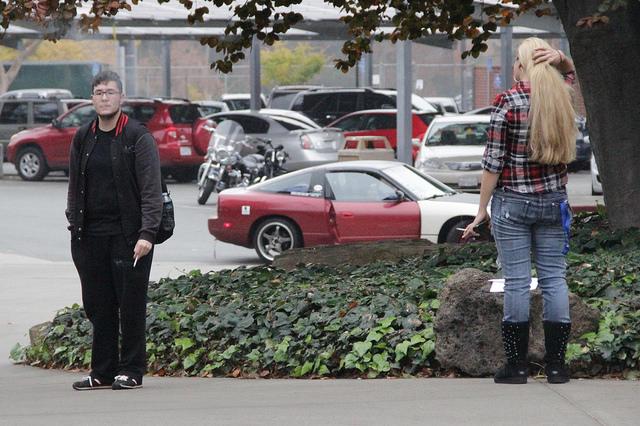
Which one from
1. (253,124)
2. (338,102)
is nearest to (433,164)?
(253,124)

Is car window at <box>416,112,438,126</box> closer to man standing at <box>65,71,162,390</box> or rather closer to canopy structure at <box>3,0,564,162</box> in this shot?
canopy structure at <box>3,0,564,162</box>

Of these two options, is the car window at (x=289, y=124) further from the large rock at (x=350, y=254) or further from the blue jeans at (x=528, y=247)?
the blue jeans at (x=528, y=247)

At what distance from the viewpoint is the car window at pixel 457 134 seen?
84.1ft

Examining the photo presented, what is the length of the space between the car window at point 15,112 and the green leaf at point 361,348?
31.8m

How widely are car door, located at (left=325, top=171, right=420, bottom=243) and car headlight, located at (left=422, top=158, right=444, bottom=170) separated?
7.79 m

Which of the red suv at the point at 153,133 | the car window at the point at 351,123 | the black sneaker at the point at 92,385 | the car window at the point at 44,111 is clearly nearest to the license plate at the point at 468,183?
the red suv at the point at 153,133

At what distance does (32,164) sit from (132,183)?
2464cm

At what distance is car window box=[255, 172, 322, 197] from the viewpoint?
16922 millimetres

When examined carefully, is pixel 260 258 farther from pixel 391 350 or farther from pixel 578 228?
pixel 391 350

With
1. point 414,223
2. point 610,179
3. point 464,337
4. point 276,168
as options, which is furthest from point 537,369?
point 276,168

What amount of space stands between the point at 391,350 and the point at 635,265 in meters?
1.85

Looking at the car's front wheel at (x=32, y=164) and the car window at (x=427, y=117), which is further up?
the car window at (x=427, y=117)

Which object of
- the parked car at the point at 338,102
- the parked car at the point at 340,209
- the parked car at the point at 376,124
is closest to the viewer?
the parked car at the point at 340,209

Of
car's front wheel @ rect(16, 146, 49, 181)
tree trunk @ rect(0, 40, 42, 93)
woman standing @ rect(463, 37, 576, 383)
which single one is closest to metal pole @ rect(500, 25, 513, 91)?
car's front wheel @ rect(16, 146, 49, 181)
